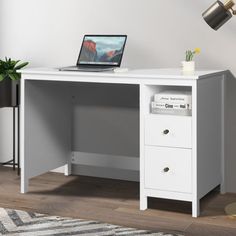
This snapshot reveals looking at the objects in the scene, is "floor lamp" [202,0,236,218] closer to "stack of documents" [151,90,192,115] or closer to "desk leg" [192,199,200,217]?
"desk leg" [192,199,200,217]

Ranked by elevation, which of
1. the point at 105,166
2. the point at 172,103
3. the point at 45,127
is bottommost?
the point at 105,166

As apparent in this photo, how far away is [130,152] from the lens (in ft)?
12.2

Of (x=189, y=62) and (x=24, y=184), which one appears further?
(x=24, y=184)

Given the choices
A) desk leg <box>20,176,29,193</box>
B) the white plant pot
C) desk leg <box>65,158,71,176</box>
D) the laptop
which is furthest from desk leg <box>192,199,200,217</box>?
desk leg <box>65,158,71,176</box>

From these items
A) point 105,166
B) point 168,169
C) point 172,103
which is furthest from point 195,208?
point 105,166

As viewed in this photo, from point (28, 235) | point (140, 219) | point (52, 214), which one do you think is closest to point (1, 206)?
point (52, 214)

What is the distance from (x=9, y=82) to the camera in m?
3.76

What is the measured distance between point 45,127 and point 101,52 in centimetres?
55

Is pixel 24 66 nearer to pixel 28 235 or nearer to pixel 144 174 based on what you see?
pixel 144 174

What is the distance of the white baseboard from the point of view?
373 cm

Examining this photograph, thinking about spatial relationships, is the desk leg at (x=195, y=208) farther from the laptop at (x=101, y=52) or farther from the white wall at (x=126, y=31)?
the laptop at (x=101, y=52)

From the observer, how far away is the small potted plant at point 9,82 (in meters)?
3.72

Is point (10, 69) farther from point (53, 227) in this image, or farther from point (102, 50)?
point (53, 227)

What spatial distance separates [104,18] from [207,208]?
130 centimetres
